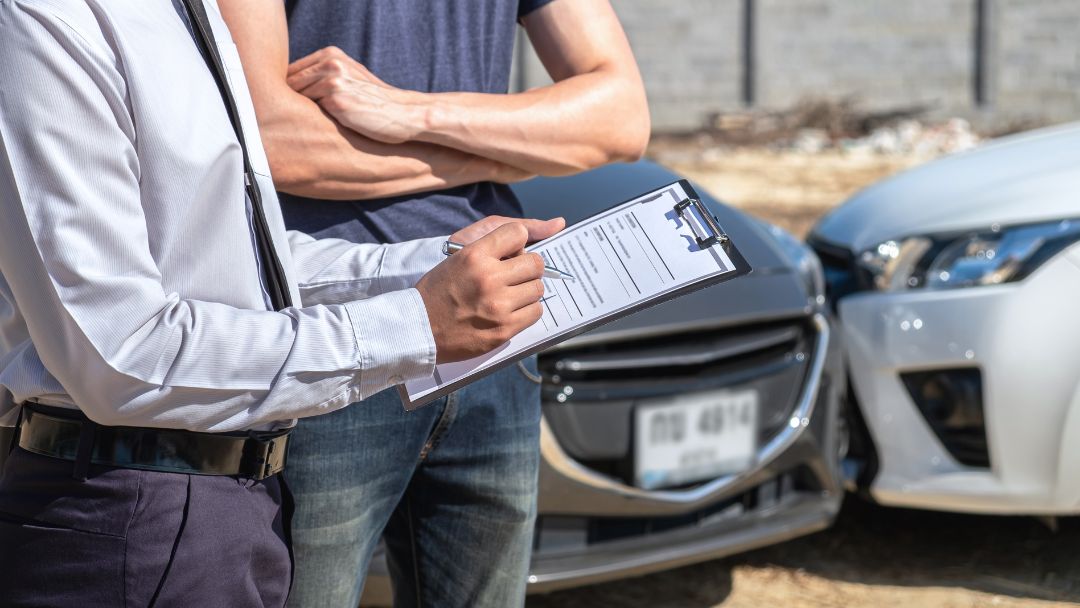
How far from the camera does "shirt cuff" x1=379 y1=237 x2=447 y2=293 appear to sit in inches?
54.4

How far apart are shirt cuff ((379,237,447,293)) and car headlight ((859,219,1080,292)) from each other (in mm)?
1792

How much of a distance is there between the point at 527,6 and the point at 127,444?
0.88 metres

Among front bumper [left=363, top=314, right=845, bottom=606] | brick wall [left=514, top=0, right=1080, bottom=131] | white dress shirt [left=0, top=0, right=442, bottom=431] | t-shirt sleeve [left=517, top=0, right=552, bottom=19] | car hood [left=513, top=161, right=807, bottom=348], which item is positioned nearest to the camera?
white dress shirt [left=0, top=0, right=442, bottom=431]

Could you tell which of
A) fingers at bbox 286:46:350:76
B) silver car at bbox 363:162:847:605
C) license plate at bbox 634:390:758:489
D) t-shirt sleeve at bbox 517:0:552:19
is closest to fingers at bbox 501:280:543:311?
fingers at bbox 286:46:350:76

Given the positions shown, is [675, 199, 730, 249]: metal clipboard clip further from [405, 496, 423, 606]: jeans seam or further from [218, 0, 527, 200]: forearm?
[405, 496, 423, 606]: jeans seam

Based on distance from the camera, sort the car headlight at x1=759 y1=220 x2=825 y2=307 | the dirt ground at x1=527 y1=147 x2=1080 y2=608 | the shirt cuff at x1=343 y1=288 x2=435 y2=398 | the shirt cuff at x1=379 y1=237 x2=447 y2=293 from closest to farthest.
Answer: the shirt cuff at x1=343 y1=288 x2=435 y2=398, the shirt cuff at x1=379 y1=237 x2=447 y2=293, the car headlight at x1=759 y1=220 x2=825 y2=307, the dirt ground at x1=527 y1=147 x2=1080 y2=608

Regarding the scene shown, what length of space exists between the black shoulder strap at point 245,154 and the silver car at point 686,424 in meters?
1.25

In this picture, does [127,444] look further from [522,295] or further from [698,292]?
[698,292]

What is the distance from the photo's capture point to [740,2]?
1367 cm

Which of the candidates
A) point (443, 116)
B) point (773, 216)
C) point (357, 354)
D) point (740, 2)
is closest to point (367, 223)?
point (443, 116)

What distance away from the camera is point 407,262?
140 centimetres

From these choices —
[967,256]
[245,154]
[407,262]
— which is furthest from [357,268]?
[967,256]

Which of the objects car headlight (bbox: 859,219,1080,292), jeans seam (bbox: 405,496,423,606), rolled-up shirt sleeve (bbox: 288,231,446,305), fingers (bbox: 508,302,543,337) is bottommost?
car headlight (bbox: 859,219,1080,292)

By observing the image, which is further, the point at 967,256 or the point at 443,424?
the point at 967,256
